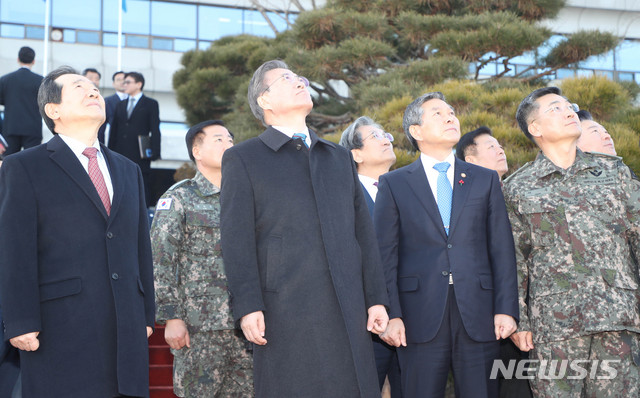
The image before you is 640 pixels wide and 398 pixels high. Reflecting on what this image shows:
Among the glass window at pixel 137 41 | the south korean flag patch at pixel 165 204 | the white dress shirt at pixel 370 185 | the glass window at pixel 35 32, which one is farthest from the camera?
the glass window at pixel 137 41

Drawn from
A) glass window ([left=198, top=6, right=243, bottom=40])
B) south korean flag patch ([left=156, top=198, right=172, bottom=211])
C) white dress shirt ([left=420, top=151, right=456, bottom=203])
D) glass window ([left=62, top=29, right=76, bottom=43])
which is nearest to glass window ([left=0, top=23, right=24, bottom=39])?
glass window ([left=62, top=29, right=76, bottom=43])

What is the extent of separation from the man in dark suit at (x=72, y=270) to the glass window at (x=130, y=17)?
50.8 feet

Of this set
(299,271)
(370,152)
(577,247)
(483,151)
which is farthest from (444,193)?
(483,151)

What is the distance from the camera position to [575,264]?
3033mm

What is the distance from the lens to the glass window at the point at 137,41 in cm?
1747

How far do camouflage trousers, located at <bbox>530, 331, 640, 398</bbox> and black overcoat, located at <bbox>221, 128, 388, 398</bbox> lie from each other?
88 cm

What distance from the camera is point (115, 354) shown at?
263cm

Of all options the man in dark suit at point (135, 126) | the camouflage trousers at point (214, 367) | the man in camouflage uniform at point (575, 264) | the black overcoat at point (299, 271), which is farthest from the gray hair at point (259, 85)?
the man in dark suit at point (135, 126)

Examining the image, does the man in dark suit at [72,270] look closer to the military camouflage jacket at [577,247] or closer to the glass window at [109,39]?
the military camouflage jacket at [577,247]

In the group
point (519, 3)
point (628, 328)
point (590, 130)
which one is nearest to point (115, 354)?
point (628, 328)

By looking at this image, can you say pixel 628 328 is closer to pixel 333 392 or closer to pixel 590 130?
pixel 333 392

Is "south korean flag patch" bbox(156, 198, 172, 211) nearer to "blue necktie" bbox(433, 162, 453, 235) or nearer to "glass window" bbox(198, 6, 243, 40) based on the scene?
"blue necktie" bbox(433, 162, 453, 235)

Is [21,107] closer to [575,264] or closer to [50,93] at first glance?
[50,93]

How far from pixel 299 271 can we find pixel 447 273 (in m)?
0.82
